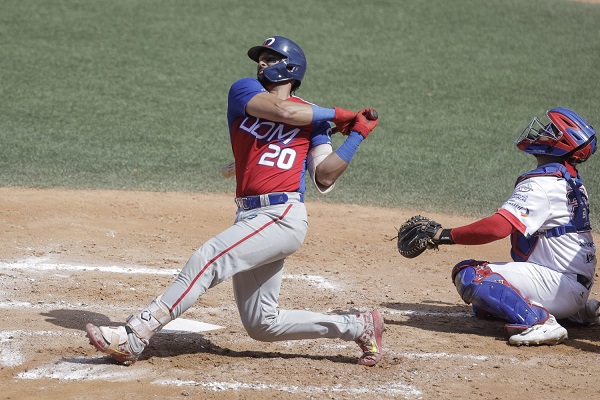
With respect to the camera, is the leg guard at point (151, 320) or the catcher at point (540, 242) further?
the catcher at point (540, 242)

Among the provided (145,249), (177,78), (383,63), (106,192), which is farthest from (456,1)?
(145,249)

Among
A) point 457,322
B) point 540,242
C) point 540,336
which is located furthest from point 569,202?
point 457,322

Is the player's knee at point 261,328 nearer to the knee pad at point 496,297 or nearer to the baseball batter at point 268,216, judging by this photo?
the baseball batter at point 268,216

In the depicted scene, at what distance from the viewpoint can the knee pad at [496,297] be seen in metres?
5.33

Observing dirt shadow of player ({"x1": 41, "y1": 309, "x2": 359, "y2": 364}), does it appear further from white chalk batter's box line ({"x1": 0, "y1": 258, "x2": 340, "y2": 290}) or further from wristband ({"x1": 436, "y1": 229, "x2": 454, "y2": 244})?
white chalk batter's box line ({"x1": 0, "y1": 258, "x2": 340, "y2": 290})

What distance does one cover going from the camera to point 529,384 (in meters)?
4.65

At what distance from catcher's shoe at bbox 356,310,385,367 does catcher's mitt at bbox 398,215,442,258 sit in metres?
0.62

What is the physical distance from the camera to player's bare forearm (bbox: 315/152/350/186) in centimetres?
458

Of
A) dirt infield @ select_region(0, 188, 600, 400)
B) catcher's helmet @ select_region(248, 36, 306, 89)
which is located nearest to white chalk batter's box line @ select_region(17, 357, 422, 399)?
dirt infield @ select_region(0, 188, 600, 400)

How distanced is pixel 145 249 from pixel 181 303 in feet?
9.26

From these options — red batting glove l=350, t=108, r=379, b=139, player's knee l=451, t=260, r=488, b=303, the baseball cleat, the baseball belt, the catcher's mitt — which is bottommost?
the baseball cleat

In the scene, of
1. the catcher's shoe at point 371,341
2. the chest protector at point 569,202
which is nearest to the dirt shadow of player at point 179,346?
the catcher's shoe at point 371,341

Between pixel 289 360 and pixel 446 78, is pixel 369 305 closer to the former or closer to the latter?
pixel 289 360

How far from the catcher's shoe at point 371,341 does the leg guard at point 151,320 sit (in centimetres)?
108
